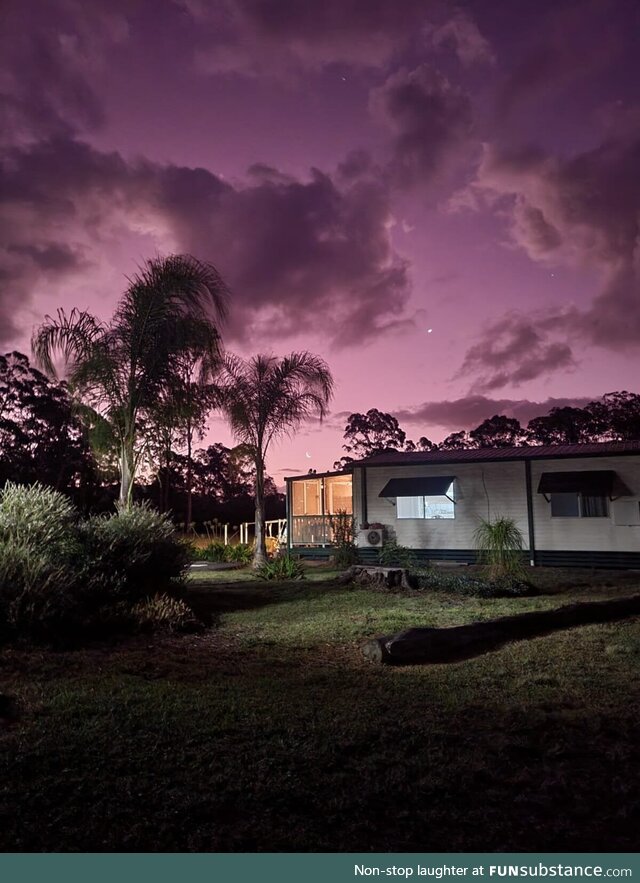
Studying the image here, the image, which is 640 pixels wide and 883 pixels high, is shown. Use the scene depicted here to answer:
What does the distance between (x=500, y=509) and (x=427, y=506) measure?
6.59ft

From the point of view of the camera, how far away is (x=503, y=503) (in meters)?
16.5

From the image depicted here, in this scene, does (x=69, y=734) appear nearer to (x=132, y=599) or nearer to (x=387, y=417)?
(x=132, y=599)

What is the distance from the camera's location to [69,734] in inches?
143

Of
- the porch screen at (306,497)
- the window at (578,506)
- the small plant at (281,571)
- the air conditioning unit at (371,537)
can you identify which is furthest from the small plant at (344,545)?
the window at (578,506)

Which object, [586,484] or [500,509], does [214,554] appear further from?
[586,484]

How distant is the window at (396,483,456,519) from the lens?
17.3 m

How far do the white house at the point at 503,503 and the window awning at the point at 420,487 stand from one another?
3cm

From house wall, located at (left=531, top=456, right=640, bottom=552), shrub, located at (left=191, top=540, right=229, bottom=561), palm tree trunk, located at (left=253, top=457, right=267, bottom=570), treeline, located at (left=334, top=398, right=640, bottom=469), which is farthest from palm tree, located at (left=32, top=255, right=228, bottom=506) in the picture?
treeline, located at (left=334, top=398, right=640, bottom=469)

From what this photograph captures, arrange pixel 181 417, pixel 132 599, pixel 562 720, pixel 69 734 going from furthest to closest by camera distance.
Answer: pixel 181 417
pixel 132 599
pixel 562 720
pixel 69 734

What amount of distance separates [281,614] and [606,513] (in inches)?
399

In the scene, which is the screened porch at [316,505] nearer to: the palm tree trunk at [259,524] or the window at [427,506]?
the window at [427,506]

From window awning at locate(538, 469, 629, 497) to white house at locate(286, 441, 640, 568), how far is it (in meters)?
0.02

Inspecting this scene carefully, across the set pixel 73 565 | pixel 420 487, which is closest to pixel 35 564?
pixel 73 565
